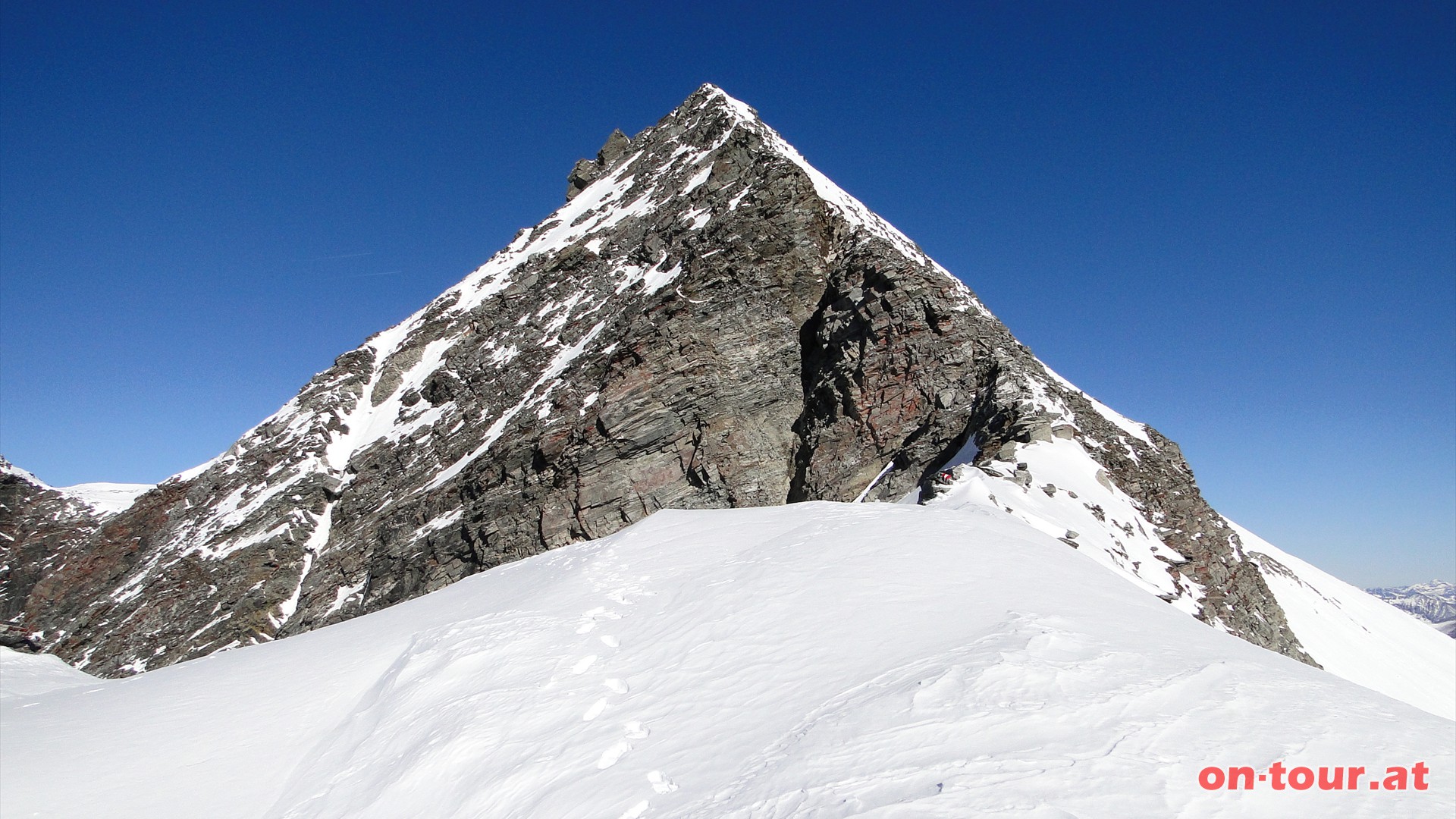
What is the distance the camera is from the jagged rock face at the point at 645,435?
977 inches

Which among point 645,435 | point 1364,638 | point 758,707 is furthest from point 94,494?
point 1364,638

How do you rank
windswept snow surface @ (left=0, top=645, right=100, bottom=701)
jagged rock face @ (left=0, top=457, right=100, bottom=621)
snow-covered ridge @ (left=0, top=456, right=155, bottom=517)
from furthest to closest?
snow-covered ridge @ (left=0, top=456, right=155, bottom=517) < jagged rock face @ (left=0, top=457, right=100, bottom=621) < windswept snow surface @ (left=0, top=645, right=100, bottom=701)

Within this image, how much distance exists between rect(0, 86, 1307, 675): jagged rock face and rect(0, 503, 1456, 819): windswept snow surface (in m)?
11.9

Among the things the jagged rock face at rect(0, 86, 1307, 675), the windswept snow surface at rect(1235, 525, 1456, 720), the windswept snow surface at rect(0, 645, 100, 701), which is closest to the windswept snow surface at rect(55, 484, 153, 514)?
the jagged rock face at rect(0, 86, 1307, 675)

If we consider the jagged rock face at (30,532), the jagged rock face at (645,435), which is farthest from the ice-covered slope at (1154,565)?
the jagged rock face at (30,532)

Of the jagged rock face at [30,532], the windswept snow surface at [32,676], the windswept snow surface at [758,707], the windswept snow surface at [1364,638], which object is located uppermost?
the jagged rock face at [30,532]

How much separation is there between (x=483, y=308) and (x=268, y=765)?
44.7 metres

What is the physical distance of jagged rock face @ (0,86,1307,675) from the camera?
81.5ft

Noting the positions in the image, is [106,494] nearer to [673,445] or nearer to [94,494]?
[94,494]

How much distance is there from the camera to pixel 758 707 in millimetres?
6480

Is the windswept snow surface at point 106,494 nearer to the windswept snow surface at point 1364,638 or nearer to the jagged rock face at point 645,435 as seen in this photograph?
the jagged rock face at point 645,435

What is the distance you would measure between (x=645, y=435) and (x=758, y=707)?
876 inches

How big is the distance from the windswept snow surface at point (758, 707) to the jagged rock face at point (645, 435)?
1192 cm

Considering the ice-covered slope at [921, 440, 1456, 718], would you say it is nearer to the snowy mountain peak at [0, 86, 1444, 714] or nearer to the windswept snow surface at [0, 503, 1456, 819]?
the snowy mountain peak at [0, 86, 1444, 714]
